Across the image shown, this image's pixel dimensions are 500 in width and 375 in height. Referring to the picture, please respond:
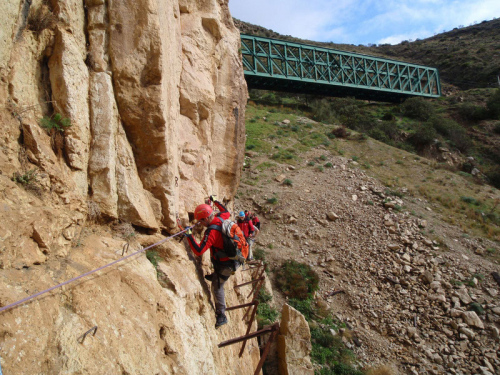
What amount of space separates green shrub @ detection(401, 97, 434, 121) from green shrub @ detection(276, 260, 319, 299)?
33.1 meters

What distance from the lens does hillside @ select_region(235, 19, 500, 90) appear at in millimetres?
53562

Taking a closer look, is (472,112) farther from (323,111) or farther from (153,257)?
(153,257)

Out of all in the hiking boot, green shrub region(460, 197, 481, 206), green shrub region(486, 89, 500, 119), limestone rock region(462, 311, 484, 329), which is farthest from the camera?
green shrub region(486, 89, 500, 119)

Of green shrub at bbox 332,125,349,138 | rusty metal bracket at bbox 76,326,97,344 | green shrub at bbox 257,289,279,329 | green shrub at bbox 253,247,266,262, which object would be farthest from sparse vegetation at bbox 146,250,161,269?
green shrub at bbox 332,125,349,138

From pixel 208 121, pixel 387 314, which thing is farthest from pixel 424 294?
pixel 208 121

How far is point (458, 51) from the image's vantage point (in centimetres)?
6328

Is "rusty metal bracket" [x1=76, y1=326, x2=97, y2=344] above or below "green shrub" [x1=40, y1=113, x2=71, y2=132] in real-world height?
below

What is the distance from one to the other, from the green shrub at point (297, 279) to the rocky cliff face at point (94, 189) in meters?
7.28

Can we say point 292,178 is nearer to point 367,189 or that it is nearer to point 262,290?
point 367,189

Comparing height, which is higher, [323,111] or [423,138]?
[323,111]

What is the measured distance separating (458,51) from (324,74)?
140 feet

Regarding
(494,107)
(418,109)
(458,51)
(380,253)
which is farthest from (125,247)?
(458,51)

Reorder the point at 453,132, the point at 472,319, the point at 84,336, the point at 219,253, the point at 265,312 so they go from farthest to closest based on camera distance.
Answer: the point at 453,132
the point at 472,319
the point at 265,312
the point at 219,253
the point at 84,336

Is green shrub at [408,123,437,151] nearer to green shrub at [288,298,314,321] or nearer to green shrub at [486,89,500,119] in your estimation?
green shrub at [486,89,500,119]
